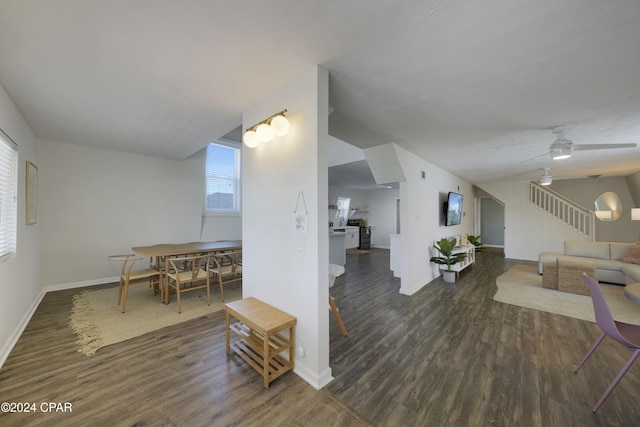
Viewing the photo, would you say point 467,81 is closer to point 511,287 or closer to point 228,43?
point 228,43

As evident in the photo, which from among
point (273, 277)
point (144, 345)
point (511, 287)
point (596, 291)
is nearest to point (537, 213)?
point (511, 287)

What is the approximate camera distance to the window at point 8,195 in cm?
216

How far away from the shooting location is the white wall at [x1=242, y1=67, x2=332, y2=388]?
1782mm

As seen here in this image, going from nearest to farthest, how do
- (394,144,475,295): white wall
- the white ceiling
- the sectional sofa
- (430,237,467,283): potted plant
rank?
the white ceiling, (394,144,475,295): white wall, the sectional sofa, (430,237,467,283): potted plant

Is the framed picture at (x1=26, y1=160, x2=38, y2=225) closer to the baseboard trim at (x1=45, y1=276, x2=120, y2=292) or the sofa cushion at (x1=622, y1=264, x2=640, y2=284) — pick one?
the baseboard trim at (x1=45, y1=276, x2=120, y2=292)

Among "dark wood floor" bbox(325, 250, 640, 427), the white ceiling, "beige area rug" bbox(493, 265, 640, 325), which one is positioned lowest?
"beige area rug" bbox(493, 265, 640, 325)

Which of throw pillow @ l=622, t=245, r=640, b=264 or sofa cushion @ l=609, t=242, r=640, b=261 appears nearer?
throw pillow @ l=622, t=245, r=640, b=264

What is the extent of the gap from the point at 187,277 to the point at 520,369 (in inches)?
148

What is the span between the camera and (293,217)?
6.44ft

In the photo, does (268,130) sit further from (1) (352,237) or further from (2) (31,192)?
(1) (352,237)

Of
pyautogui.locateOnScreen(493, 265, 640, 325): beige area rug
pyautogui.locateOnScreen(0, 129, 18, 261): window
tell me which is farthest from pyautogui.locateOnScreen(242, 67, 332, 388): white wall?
pyautogui.locateOnScreen(493, 265, 640, 325): beige area rug

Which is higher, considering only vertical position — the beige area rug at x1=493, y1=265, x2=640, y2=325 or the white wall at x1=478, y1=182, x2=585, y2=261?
the white wall at x1=478, y1=182, x2=585, y2=261

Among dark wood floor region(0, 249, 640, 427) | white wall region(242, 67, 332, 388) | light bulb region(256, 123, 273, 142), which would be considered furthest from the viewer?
light bulb region(256, 123, 273, 142)

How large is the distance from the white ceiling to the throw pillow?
2795mm
